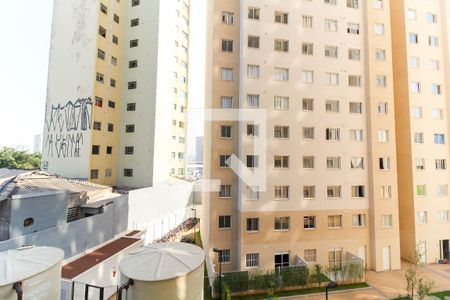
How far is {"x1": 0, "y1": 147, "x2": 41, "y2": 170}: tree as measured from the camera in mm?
41594

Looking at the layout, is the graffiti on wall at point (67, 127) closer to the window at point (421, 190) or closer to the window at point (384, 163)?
the window at point (384, 163)

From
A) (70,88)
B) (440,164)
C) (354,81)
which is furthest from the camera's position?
(70,88)

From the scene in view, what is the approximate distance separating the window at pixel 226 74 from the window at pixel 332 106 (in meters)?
8.78

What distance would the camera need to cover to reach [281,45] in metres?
22.7

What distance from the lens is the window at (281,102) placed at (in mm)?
22078

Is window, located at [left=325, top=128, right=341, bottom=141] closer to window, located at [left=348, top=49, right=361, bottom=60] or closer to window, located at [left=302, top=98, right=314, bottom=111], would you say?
window, located at [left=302, top=98, right=314, bottom=111]

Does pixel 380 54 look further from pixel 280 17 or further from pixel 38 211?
pixel 38 211

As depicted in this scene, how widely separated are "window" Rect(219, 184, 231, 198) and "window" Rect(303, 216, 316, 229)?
6659 millimetres

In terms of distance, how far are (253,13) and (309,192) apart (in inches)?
633

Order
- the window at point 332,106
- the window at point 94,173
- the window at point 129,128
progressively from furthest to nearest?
1. the window at point 129,128
2. the window at point 94,173
3. the window at point 332,106

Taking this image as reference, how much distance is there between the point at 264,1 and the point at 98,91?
20509 mm

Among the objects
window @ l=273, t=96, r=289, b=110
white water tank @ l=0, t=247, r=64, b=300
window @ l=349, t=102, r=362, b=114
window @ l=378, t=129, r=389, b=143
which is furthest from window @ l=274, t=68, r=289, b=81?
white water tank @ l=0, t=247, r=64, b=300

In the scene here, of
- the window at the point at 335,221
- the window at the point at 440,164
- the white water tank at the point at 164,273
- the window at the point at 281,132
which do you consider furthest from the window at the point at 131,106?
the window at the point at 440,164

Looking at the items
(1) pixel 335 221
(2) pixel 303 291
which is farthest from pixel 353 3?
(2) pixel 303 291
